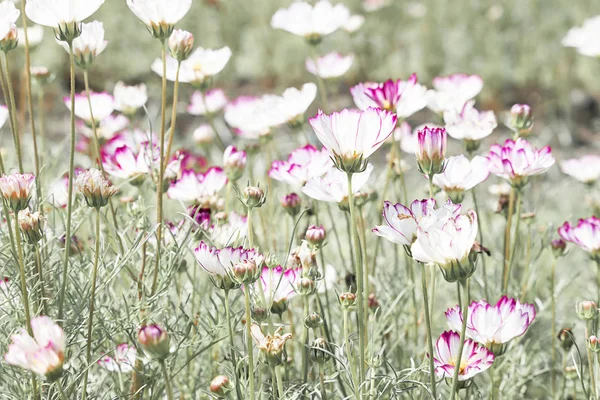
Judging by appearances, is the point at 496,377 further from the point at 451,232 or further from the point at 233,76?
the point at 233,76

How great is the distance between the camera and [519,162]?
0.95m

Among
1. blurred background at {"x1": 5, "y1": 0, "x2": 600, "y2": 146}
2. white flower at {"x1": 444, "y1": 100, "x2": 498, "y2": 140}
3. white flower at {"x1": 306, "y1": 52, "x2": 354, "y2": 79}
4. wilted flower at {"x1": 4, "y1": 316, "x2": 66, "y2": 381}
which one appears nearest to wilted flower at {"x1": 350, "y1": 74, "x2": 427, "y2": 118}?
white flower at {"x1": 444, "y1": 100, "x2": 498, "y2": 140}

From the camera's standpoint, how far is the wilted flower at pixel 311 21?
1.34 meters

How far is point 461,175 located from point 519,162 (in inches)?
3.4

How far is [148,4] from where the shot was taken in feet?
2.70

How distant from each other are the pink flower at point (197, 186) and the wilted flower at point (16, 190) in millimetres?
307

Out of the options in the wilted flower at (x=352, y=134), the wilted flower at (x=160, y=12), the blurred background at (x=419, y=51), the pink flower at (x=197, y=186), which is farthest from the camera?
the blurred background at (x=419, y=51)

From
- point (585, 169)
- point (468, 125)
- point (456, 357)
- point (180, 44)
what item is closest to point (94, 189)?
point (180, 44)

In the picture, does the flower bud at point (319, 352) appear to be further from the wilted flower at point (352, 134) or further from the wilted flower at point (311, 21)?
the wilted flower at point (311, 21)

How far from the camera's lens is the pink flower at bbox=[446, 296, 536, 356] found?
2.57ft

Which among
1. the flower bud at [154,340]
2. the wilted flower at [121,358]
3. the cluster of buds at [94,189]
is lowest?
the wilted flower at [121,358]

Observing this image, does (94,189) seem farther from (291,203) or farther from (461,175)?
(461,175)

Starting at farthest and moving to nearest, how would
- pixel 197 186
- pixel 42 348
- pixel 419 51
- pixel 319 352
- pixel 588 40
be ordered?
pixel 419 51
pixel 588 40
pixel 197 186
pixel 319 352
pixel 42 348


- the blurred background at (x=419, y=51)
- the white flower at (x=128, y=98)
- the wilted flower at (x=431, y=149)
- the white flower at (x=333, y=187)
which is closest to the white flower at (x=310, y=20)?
the white flower at (x=128, y=98)
